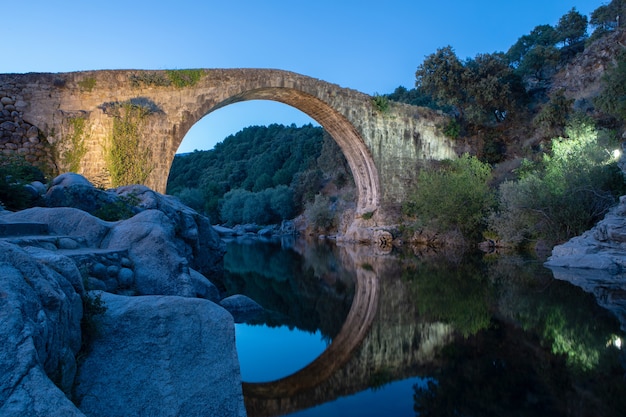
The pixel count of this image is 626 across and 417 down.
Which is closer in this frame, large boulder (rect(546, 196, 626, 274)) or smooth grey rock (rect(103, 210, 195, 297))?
smooth grey rock (rect(103, 210, 195, 297))

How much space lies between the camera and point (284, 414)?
3.29 metres

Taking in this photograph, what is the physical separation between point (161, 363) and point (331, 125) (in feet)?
51.9

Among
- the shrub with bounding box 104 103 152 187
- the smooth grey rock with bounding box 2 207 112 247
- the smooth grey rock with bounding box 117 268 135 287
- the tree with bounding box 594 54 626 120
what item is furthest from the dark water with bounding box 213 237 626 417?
the tree with bounding box 594 54 626 120

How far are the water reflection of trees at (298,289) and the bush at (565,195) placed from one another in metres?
5.45

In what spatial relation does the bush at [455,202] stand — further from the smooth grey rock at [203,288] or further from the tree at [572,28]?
the tree at [572,28]

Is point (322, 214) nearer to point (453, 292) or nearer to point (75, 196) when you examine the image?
point (453, 292)

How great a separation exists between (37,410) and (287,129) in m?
50.6

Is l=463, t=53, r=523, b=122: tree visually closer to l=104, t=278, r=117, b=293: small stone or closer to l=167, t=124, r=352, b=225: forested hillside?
l=167, t=124, r=352, b=225: forested hillside

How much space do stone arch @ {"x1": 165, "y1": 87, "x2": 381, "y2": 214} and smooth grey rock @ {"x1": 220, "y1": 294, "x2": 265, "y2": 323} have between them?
22.7 feet

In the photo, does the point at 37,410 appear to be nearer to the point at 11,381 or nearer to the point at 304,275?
the point at 11,381

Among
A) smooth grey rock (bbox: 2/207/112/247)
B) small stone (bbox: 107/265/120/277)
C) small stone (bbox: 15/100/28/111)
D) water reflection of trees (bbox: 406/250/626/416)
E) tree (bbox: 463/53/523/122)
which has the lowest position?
water reflection of trees (bbox: 406/250/626/416)

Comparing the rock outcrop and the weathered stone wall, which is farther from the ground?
the weathered stone wall

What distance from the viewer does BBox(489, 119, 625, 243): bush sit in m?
11.5

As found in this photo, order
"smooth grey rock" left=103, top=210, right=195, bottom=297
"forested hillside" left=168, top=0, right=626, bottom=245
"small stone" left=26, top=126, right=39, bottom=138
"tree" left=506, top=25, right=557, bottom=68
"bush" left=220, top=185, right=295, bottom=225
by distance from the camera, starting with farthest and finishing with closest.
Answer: "tree" left=506, top=25, right=557, bottom=68
"bush" left=220, top=185, right=295, bottom=225
"forested hillside" left=168, top=0, right=626, bottom=245
"small stone" left=26, top=126, right=39, bottom=138
"smooth grey rock" left=103, top=210, right=195, bottom=297
